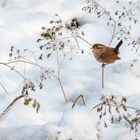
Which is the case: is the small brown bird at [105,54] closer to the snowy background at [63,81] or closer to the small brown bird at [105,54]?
the small brown bird at [105,54]

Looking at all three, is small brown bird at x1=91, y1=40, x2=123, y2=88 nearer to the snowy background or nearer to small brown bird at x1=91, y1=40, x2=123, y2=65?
small brown bird at x1=91, y1=40, x2=123, y2=65

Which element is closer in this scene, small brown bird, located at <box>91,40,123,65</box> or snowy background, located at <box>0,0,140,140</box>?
snowy background, located at <box>0,0,140,140</box>

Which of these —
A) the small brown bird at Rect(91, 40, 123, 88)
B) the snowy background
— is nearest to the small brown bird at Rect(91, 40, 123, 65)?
the small brown bird at Rect(91, 40, 123, 88)

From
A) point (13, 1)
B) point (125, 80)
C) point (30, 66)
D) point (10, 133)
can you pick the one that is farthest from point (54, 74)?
point (13, 1)

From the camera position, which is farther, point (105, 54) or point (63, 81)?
point (63, 81)

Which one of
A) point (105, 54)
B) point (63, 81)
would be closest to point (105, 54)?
point (105, 54)

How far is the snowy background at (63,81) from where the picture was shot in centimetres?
280

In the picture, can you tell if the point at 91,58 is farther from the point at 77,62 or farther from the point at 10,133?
the point at 10,133

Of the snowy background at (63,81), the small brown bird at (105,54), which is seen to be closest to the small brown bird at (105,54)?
the small brown bird at (105,54)

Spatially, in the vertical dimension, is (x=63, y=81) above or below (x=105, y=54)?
below

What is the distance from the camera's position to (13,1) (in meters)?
4.22

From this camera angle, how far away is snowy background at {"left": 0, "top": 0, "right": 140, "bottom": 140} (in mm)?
2803

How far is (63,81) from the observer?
11.1 ft

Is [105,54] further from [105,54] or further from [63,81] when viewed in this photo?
[63,81]
